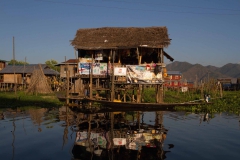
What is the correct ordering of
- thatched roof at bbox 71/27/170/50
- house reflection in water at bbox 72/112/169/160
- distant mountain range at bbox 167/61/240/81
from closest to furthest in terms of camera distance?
house reflection in water at bbox 72/112/169/160 → thatched roof at bbox 71/27/170/50 → distant mountain range at bbox 167/61/240/81

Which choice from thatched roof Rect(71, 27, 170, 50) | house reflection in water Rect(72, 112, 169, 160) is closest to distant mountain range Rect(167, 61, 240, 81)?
thatched roof Rect(71, 27, 170, 50)

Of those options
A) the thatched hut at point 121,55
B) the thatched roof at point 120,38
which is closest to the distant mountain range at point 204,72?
the thatched roof at point 120,38

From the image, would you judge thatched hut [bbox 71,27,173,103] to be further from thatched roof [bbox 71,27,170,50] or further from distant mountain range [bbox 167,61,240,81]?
distant mountain range [bbox 167,61,240,81]

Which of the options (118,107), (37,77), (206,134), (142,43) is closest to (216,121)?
(206,134)

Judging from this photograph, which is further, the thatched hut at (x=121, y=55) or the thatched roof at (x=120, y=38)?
the thatched roof at (x=120, y=38)

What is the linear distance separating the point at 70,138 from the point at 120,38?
46.1ft

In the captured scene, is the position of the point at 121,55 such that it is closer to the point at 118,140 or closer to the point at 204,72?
the point at 118,140

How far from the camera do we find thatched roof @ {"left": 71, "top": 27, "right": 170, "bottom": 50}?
21.0 m

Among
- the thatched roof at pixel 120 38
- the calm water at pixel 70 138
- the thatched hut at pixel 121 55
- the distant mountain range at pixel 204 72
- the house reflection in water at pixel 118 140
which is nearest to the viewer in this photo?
the house reflection in water at pixel 118 140

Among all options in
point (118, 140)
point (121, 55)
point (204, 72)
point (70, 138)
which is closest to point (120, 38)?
point (121, 55)

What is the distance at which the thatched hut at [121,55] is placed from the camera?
20281mm

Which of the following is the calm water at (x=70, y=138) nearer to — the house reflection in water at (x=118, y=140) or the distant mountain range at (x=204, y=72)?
the house reflection in water at (x=118, y=140)

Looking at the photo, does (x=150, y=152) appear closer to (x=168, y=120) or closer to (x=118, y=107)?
(x=168, y=120)

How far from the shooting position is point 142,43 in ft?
69.0
